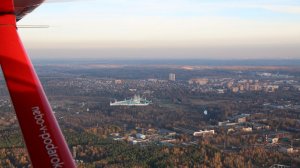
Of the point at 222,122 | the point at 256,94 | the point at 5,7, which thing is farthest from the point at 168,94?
the point at 5,7

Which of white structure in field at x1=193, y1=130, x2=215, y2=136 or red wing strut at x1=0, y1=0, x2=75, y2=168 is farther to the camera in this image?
white structure in field at x1=193, y1=130, x2=215, y2=136

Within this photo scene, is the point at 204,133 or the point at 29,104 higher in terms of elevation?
the point at 29,104

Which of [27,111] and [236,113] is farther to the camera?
[236,113]

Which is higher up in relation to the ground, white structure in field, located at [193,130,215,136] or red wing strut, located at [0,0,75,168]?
red wing strut, located at [0,0,75,168]

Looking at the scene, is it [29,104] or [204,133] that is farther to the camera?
[204,133]

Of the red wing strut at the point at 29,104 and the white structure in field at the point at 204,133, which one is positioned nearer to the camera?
the red wing strut at the point at 29,104

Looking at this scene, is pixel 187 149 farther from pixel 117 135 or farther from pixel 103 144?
pixel 117 135

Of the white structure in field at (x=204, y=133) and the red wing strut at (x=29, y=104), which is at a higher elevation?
the red wing strut at (x=29, y=104)

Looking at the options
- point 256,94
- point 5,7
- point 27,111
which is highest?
point 5,7
